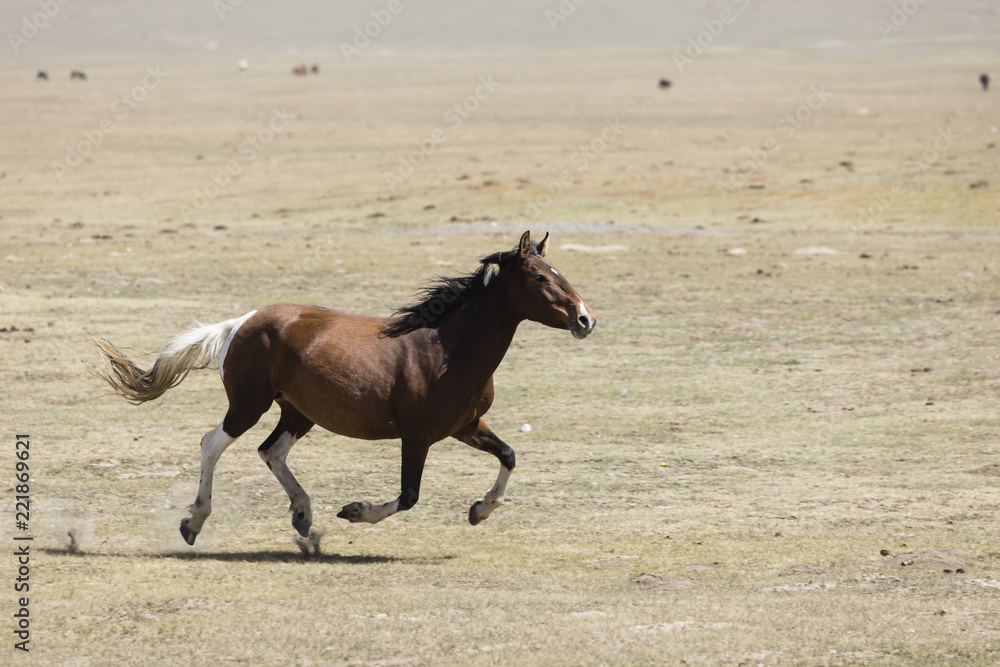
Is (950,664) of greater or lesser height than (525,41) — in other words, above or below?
below

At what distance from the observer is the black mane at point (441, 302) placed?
863 centimetres

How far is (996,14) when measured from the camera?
14388 centimetres

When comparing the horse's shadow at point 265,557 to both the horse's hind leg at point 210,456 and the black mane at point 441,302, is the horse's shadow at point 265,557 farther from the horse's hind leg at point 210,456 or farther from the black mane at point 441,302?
the black mane at point 441,302

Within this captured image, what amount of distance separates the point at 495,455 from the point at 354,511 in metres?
1.12

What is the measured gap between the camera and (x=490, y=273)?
861 centimetres

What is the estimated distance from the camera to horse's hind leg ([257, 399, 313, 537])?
340 inches

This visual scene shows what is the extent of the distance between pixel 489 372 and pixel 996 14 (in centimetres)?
15258

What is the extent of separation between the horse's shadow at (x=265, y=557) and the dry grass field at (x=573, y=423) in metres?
0.06

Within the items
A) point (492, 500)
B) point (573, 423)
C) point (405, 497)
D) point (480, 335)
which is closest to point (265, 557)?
point (405, 497)

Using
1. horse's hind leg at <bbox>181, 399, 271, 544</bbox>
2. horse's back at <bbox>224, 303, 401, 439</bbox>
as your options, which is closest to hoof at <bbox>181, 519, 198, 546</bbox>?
horse's hind leg at <bbox>181, 399, 271, 544</bbox>

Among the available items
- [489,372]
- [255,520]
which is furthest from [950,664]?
[255,520]

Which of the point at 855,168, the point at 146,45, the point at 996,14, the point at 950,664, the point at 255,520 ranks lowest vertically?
the point at 255,520

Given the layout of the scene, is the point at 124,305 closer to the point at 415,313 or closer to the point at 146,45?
the point at 415,313

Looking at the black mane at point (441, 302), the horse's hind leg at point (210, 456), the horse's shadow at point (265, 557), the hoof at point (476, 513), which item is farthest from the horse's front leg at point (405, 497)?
the horse's hind leg at point (210, 456)
